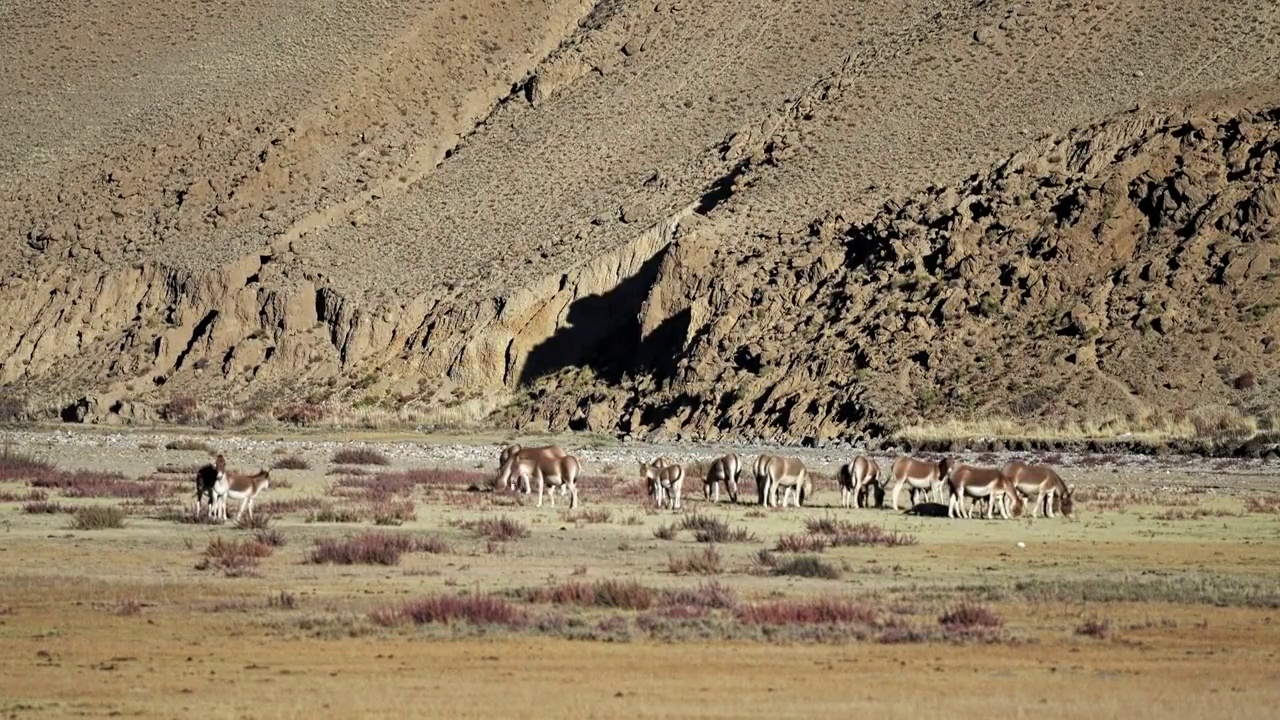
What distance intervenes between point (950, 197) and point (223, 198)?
42.1 m

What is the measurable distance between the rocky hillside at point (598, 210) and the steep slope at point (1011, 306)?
0.16 meters

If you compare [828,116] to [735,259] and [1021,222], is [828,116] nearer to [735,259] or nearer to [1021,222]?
[735,259]

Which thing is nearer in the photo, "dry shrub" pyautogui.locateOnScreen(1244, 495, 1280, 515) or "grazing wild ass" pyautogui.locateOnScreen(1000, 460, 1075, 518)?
"grazing wild ass" pyautogui.locateOnScreen(1000, 460, 1075, 518)

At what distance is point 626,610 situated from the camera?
1903 cm

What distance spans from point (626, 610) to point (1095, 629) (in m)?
4.41

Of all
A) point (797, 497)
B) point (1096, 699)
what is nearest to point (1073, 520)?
point (797, 497)

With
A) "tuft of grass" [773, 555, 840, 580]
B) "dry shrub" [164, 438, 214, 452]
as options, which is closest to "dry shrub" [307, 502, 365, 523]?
"tuft of grass" [773, 555, 840, 580]

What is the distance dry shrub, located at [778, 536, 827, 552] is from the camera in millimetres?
25000

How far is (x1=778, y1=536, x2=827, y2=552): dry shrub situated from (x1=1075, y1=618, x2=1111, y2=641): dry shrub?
7195 mm

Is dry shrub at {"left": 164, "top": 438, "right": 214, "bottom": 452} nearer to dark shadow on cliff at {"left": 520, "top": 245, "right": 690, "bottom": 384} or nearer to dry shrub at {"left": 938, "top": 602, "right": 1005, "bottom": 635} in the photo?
dark shadow on cliff at {"left": 520, "top": 245, "right": 690, "bottom": 384}

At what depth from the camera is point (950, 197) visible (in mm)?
70562

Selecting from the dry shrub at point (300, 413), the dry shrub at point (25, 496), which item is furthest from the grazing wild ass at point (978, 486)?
the dry shrub at point (300, 413)

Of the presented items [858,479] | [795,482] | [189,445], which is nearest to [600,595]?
[795,482]

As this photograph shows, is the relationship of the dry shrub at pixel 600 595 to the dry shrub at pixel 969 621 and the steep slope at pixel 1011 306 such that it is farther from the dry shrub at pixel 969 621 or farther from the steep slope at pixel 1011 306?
the steep slope at pixel 1011 306
